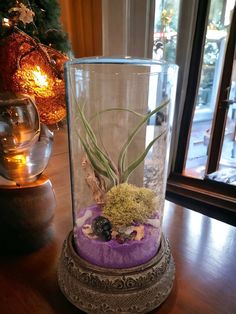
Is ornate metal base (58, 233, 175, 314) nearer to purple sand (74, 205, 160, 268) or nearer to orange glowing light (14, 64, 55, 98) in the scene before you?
purple sand (74, 205, 160, 268)

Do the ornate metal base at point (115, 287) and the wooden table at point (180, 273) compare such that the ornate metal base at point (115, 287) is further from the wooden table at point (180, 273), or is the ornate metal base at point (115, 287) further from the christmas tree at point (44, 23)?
the christmas tree at point (44, 23)

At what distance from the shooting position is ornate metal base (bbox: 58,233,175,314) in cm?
45

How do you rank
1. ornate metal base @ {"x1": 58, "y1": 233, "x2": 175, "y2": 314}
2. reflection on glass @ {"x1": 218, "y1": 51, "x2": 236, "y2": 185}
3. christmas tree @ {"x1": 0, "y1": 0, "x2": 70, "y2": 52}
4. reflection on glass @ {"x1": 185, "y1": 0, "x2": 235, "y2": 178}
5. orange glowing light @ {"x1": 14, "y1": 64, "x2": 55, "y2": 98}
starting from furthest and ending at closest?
reflection on glass @ {"x1": 218, "y1": 51, "x2": 236, "y2": 185}, reflection on glass @ {"x1": 185, "y1": 0, "x2": 235, "y2": 178}, christmas tree @ {"x1": 0, "y1": 0, "x2": 70, "y2": 52}, orange glowing light @ {"x1": 14, "y1": 64, "x2": 55, "y2": 98}, ornate metal base @ {"x1": 58, "y1": 233, "x2": 175, "y2": 314}

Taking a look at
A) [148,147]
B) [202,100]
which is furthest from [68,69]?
[202,100]

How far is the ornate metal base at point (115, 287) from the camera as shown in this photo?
17.7 inches

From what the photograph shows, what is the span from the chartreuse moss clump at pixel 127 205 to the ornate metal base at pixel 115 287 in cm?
8

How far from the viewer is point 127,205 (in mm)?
466

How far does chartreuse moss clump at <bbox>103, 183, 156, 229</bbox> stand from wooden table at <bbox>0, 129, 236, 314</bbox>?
177mm

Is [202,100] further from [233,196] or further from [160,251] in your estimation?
[160,251]

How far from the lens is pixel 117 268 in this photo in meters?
0.47

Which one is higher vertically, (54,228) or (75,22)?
(75,22)

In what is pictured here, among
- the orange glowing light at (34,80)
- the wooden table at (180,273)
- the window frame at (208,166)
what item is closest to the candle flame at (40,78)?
the orange glowing light at (34,80)

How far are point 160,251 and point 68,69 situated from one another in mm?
395

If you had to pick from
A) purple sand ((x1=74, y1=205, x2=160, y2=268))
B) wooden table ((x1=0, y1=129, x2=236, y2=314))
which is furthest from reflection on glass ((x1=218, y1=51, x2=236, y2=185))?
purple sand ((x1=74, y1=205, x2=160, y2=268))
